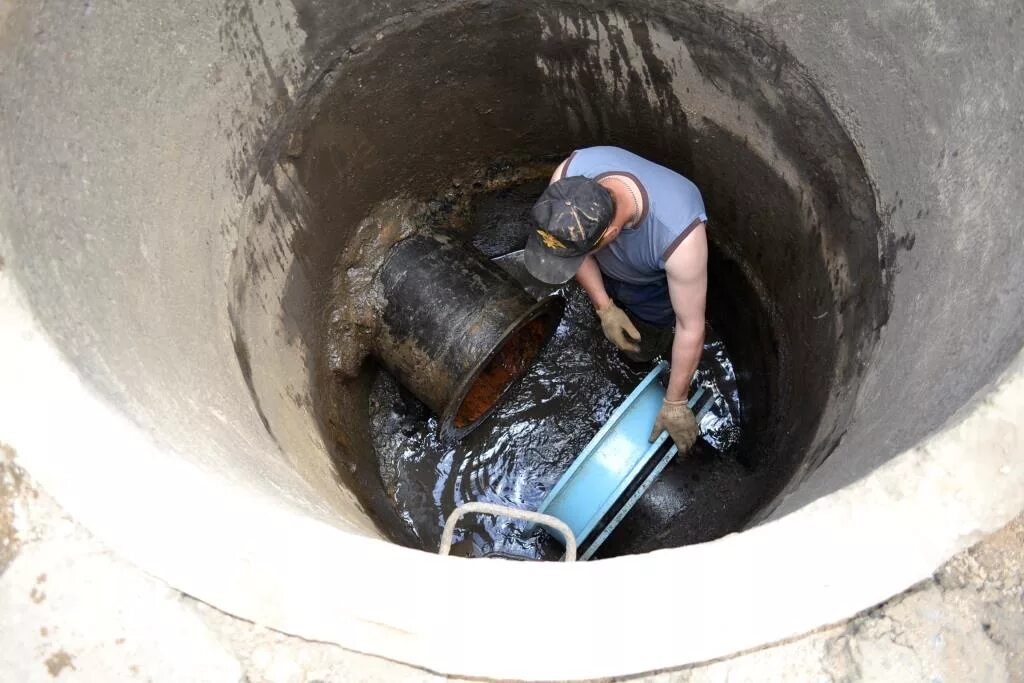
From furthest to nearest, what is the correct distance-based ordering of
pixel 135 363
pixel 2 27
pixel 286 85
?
1. pixel 286 85
2. pixel 135 363
3. pixel 2 27

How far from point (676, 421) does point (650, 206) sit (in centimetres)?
81

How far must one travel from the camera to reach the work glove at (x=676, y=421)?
8.63 feet

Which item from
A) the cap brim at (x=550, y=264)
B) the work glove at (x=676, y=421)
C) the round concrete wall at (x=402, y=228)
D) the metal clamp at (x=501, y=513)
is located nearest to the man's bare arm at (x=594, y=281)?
the cap brim at (x=550, y=264)

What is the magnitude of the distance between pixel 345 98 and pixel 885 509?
2396 millimetres

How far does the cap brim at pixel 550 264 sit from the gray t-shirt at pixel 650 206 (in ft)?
A: 0.91

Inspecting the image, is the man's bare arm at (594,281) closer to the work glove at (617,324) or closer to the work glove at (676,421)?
the work glove at (617,324)

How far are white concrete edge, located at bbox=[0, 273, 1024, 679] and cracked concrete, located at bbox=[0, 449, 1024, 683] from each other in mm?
32

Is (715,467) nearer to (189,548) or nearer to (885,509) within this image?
(885,509)

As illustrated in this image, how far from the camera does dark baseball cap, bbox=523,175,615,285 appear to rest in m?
2.22

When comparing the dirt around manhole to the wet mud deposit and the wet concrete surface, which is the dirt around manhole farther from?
the wet concrete surface

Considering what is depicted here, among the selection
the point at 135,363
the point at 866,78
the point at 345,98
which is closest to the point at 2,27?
the point at 135,363

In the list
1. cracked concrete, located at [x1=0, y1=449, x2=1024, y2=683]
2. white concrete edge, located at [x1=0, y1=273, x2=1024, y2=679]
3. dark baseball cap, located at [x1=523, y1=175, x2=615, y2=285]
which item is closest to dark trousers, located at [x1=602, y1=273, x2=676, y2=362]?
dark baseball cap, located at [x1=523, y1=175, x2=615, y2=285]

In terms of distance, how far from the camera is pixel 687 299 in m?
2.46

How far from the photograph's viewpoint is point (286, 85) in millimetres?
2605
